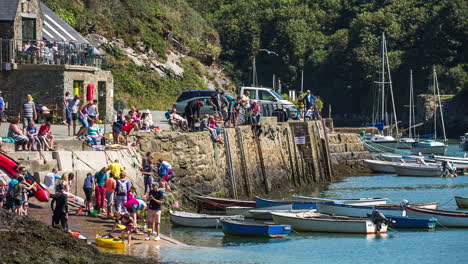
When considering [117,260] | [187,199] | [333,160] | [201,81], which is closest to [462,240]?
[187,199]

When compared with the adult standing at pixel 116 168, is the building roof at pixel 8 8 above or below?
above

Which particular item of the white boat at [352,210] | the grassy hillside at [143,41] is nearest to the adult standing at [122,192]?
the white boat at [352,210]

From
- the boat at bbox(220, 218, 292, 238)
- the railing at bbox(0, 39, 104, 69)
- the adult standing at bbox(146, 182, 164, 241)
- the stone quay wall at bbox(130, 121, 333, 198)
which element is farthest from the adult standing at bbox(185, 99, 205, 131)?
the adult standing at bbox(146, 182, 164, 241)

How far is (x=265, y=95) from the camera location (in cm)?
5375

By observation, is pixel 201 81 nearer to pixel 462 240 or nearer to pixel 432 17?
pixel 462 240

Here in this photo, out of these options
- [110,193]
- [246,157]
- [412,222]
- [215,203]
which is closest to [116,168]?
[110,193]

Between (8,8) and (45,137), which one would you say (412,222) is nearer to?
(45,137)

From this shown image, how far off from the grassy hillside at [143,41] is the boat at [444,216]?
28.5 meters

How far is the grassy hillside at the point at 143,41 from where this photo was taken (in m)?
66.4

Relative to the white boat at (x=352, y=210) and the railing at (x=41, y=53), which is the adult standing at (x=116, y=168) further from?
the railing at (x=41, y=53)

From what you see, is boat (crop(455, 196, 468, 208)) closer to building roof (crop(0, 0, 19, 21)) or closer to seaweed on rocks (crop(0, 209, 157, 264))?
building roof (crop(0, 0, 19, 21))

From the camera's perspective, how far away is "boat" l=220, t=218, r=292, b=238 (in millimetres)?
33344

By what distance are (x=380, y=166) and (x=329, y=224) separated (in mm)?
28276

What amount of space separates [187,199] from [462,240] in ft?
33.7
